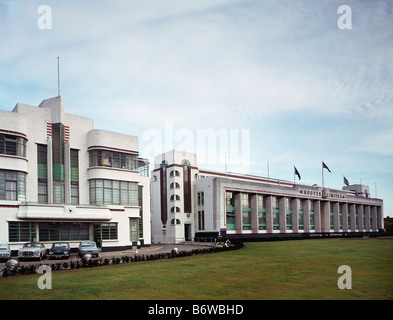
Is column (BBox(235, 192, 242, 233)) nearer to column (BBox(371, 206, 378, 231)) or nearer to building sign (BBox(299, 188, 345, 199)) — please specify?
building sign (BBox(299, 188, 345, 199))

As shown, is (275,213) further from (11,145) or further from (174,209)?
(11,145)

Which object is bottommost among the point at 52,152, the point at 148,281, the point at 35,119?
the point at 148,281

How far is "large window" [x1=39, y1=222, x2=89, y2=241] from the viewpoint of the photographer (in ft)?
148

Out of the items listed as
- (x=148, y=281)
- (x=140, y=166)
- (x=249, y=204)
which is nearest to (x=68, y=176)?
(x=140, y=166)

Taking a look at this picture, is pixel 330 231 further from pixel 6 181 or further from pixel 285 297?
pixel 285 297

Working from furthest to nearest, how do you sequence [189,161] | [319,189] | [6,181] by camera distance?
[319,189] < [189,161] < [6,181]

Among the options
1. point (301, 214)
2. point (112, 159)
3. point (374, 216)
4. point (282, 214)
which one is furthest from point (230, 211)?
point (374, 216)

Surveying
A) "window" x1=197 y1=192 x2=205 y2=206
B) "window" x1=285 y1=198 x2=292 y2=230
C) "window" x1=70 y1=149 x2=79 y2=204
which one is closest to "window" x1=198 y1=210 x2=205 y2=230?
"window" x1=197 y1=192 x2=205 y2=206

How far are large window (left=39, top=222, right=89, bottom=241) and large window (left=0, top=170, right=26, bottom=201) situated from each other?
426 centimetres

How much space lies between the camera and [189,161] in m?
85.1

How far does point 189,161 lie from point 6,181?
4675 centimetres

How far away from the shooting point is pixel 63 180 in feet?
161

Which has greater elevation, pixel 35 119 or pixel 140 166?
pixel 35 119
